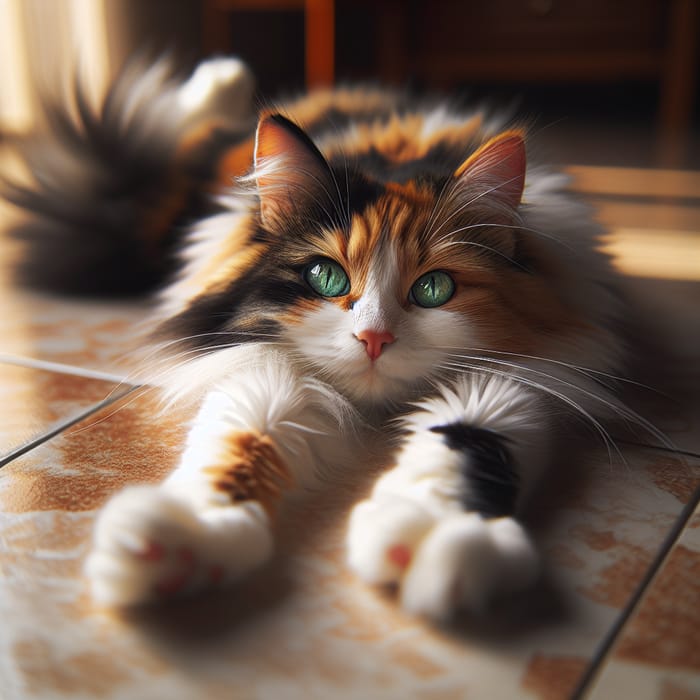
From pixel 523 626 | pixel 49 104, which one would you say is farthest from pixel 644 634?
pixel 49 104

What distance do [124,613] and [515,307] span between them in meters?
0.64

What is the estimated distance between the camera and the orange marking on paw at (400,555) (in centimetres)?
78

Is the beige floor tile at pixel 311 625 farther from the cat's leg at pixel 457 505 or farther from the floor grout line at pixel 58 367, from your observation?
the floor grout line at pixel 58 367

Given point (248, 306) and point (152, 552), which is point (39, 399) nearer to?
point (248, 306)

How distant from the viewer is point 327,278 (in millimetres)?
1084

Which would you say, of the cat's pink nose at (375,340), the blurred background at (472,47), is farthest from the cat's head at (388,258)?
the blurred background at (472,47)

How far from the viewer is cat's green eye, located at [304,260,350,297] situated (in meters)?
1.08

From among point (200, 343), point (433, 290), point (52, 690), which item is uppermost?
point (433, 290)

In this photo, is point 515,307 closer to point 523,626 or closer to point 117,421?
A: point 523,626

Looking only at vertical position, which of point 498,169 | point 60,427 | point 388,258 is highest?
point 498,169

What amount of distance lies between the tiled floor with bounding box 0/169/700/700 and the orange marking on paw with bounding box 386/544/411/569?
0.05 m

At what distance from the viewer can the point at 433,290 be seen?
3.54 feet

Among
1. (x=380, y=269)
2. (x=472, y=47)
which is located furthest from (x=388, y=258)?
(x=472, y=47)

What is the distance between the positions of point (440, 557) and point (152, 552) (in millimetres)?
260
